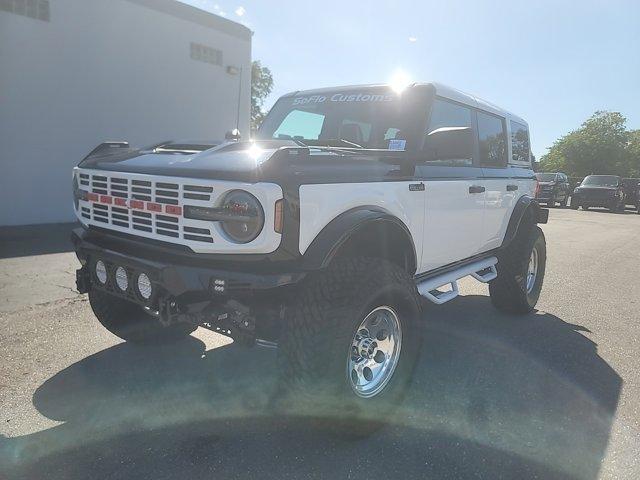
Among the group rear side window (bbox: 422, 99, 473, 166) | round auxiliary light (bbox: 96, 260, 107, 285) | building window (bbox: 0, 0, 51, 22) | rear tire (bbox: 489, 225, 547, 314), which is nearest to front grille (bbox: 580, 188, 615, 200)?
rear tire (bbox: 489, 225, 547, 314)

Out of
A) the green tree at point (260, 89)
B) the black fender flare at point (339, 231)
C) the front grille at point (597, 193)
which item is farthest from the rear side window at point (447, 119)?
the green tree at point (260, 89)

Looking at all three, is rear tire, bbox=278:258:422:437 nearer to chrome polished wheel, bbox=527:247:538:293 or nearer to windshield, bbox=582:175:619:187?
chrome polished wheel, bbox=527:247:538:293

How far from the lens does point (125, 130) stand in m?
11.2

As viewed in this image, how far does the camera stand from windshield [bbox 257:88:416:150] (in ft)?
11.7

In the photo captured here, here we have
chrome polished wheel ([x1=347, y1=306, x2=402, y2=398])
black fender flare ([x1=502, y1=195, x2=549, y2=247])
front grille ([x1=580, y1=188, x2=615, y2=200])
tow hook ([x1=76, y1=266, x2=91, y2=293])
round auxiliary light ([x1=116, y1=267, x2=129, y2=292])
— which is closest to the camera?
round auxiliary light ([x1=116, y1=267, x2=129, y2=292])

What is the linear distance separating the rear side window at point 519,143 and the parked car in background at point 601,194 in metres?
20.5

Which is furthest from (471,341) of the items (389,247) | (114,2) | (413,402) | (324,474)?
(114,2)

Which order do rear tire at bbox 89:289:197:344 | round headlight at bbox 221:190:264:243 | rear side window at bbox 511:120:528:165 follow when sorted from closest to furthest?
round headlight at bbox 221:190:264:243
rear tire at bbox 89:289:197:344
rear side window at bbox 511:120:528:165

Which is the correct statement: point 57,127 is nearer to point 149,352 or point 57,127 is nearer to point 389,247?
point 149,352

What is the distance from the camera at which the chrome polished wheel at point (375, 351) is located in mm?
2816

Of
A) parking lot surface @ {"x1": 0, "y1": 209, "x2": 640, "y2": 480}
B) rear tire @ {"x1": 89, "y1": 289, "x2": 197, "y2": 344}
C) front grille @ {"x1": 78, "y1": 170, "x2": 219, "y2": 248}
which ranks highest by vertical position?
front grille @ {"x1": 78, "y1": 170, "x2": 219, "y2": 248}

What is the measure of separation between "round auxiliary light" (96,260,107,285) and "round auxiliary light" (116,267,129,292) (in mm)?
130

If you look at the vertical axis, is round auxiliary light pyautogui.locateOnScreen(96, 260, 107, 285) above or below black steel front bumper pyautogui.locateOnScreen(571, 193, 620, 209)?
above

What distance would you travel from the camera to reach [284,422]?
2.85 metres
